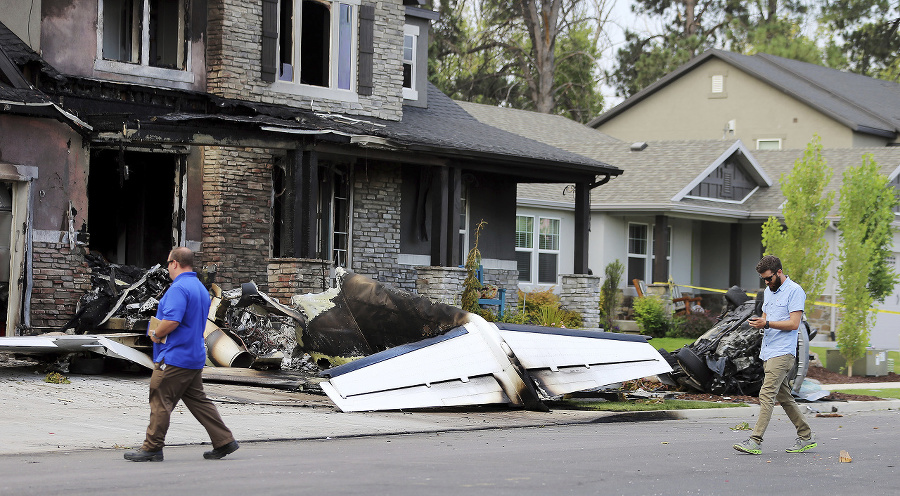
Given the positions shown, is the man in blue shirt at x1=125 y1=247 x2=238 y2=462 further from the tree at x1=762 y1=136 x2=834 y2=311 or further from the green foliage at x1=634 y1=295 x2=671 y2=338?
the green foliage at x1=634 y1=295 x2=671 y2=338

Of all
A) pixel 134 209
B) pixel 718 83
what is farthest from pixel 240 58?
pixel 718 83

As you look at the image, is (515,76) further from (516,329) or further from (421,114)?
(516,329)

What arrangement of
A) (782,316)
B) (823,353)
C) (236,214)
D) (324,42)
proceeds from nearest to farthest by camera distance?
Answer: (782,316)
(236,214)
(324,42)
(823,353)

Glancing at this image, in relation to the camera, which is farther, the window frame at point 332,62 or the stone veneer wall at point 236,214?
the window frame at point 332,62

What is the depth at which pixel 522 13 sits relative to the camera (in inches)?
1799

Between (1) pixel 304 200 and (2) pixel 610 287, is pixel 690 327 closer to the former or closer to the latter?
(2) pixel 610 287

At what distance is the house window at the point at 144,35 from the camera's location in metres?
19.0

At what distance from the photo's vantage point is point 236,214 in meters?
19.8

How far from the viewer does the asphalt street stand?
26.1 feet

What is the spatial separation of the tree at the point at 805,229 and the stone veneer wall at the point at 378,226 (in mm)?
7035

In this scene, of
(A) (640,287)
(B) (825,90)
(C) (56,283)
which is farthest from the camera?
(B) (825,90)

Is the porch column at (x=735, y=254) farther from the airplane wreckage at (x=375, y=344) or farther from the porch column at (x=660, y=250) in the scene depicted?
the airplane wreckage at (x=375, y=344)

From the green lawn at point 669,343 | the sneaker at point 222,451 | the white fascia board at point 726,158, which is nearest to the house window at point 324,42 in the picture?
the green lawn at point 669,343

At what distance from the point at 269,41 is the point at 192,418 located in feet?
31.7
